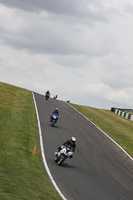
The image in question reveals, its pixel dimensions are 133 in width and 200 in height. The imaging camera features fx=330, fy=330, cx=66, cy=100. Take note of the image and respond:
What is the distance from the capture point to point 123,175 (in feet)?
65.9

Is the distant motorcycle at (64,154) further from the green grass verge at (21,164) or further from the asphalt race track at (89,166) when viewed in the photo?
the green grass verge at (21,164)

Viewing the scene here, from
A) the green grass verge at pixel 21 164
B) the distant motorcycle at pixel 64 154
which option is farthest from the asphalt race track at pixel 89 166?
the green grass verge at pixel 21 164

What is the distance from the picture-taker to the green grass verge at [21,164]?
470 inches

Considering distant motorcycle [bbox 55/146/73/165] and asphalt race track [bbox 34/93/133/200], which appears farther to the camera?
distant motorcycle [bbox 55/146/73/165]

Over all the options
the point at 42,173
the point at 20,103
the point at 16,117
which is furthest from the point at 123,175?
the point at 20,103

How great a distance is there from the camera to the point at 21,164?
1662cm

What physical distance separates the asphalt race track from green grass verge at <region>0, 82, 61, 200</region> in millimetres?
791

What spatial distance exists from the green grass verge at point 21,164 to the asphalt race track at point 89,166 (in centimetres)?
79

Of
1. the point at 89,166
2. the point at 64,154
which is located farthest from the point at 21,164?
the point at 89,166

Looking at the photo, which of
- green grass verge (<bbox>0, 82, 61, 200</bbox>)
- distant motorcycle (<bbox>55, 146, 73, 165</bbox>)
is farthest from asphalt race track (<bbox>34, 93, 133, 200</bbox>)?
green grass verge (<bbox>0, 82, 61, 200</bbox>)

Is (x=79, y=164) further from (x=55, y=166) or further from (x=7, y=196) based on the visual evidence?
(x=7, y=196)

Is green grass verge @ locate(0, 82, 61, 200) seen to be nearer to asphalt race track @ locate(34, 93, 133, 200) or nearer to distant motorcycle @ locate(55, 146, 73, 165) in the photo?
asphalt race track @ locate(34, 93, 133, 200)

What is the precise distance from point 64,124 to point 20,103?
9.66 metres

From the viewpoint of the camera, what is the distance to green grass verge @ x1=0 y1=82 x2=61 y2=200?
11.9 metres
